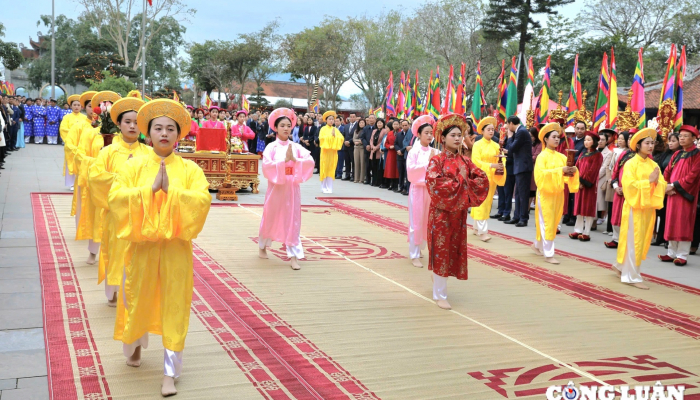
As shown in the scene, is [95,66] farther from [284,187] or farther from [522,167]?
[284,187]

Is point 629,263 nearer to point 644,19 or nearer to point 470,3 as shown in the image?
point 470,3

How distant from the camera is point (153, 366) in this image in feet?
13.5

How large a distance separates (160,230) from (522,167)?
8.13 meters

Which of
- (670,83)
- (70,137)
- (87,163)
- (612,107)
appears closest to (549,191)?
(670,83)

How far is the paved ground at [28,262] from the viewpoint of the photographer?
3951mm

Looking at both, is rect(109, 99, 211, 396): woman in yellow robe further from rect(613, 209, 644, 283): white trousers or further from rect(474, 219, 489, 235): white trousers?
rect(474, 219, 489, 235): white trousers

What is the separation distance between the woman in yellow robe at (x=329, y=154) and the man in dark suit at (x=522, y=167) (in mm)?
4910

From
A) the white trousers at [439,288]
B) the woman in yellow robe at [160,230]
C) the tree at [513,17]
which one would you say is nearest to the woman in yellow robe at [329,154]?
the white trousers at [439,288]

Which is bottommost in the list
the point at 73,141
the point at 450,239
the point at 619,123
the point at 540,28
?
the point at 450,239

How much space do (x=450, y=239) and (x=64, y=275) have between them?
3.72 m

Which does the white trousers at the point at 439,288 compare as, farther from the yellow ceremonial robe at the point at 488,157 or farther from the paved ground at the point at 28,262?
the yellow ceremonial robe at the point at 488,157

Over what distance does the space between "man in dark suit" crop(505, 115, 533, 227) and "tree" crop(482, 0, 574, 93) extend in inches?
800

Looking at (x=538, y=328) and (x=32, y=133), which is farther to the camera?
(x=32, y=133)

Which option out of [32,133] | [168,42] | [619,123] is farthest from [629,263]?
[168,42]
